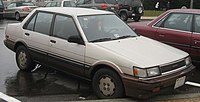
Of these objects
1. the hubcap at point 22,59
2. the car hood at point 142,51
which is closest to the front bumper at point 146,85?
the car hood at point 142,51

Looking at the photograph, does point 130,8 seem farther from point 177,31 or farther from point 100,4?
point 177,31

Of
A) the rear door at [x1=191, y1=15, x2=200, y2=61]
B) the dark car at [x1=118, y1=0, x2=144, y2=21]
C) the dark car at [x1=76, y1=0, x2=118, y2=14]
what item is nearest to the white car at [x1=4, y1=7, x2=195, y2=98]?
the rear door at [x1=191, y1=15, x2=200, y2=61]

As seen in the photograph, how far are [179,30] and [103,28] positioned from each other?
2.26 meters

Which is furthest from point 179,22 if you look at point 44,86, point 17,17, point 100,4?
point 17,17

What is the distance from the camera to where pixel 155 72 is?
5141mm

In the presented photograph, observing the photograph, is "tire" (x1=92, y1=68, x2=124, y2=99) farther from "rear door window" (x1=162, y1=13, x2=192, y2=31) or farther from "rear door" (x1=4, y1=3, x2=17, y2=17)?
"rear door" (x1=4, y1=3, x2=17, y2=17)

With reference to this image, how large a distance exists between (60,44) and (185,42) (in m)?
2.93

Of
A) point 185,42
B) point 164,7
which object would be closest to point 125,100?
point 185,42

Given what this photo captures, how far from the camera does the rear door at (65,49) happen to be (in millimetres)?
5938

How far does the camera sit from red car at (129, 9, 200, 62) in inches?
287

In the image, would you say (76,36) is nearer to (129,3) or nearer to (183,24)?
(183,24)

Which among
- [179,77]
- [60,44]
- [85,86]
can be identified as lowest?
[85,86]

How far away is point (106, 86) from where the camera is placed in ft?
18.0

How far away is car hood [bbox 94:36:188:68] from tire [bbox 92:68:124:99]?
38 centimetres
